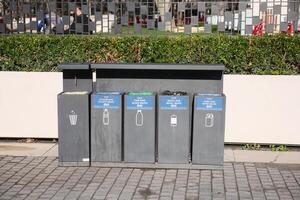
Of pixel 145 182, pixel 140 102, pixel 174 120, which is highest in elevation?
pixel 140 102

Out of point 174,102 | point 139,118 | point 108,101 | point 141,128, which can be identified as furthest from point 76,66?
point 174,102

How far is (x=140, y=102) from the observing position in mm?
7059

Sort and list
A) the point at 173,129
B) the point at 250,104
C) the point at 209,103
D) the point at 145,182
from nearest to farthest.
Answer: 1. the point at 145,182
2. the point at 209,103
3. the point at 173,129
4. the point at 250,104

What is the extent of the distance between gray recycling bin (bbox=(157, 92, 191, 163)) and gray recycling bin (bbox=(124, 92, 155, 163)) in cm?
11

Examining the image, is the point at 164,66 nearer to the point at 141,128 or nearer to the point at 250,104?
the point at 141,128

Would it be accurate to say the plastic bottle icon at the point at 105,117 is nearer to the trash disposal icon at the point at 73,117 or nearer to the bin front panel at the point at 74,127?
the bin front panel at the point at 74,127

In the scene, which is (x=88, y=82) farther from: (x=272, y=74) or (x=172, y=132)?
(x=272, y=74)

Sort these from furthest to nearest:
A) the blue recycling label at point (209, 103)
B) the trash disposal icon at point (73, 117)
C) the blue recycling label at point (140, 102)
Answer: the trash disposal icon at point (73, 117), the blue recycling label at point (140, 102), the blue recycling label at point (209, 103)

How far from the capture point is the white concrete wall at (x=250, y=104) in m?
8.23

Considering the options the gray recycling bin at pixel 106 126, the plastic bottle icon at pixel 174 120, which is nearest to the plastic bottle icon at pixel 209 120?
the plastic bottle icon at pixel 174 120

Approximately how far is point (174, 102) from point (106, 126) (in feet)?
3.24

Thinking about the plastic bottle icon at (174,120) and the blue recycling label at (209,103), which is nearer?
the blue recycling label at (209,103)

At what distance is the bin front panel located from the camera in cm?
715

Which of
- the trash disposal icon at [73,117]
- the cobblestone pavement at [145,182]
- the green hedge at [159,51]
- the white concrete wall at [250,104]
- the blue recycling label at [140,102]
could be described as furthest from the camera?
the green hedge at [159,51]
